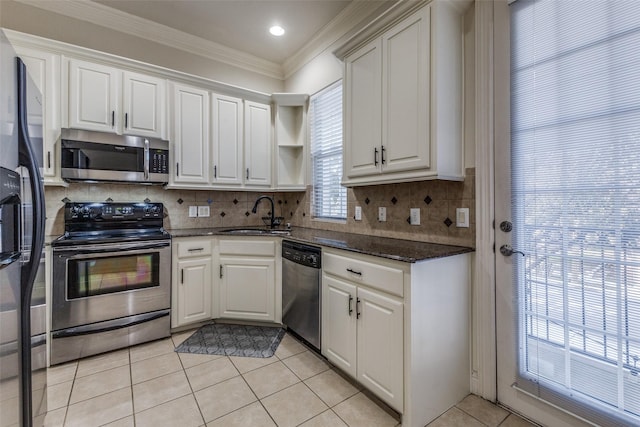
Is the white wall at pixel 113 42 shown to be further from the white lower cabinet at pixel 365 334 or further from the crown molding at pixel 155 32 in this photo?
the white lower cabinet at pixel 365 334

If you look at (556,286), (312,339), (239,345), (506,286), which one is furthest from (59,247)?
(556,286)

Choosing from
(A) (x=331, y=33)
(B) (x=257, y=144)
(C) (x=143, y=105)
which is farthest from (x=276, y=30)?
(C) (x=143, y=105)

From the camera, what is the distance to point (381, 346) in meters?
1.66

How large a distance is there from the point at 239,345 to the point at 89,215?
178cm

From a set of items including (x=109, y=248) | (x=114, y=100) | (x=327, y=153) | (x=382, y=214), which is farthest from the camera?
(x=327, y=153)

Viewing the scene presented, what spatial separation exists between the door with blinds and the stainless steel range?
2.61 meters

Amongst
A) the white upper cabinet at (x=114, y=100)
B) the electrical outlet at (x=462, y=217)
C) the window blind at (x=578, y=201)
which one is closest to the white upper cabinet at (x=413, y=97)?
the electrical outlet at (x=462, y=217)

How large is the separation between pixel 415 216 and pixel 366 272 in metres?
0.69

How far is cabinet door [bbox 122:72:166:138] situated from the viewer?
2609mm

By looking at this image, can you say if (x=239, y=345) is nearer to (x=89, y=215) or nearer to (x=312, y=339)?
(x=312, y=339)

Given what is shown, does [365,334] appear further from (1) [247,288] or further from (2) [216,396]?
(1) [247,288]

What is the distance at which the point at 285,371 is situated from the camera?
6.79 ft

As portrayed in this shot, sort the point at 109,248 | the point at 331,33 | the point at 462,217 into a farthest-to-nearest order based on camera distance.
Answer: the point at 331,33
the point at 109,248
the point at 462,217

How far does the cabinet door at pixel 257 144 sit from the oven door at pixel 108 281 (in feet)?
3.99
